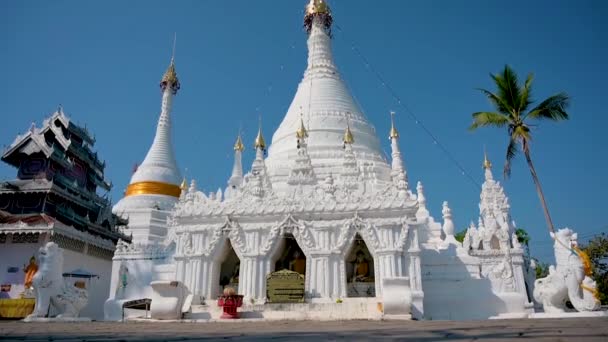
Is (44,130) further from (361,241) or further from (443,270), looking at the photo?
(443,270)

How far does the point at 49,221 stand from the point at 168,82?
867 inches

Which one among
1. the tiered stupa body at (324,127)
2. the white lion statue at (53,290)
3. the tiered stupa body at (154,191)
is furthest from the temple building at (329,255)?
the tiered stupa body at (154,191)

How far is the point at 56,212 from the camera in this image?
28188 millimetres

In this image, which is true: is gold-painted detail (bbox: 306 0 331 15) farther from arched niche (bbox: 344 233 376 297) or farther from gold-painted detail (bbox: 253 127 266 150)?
arched niche (bbox: 344 233 376 297)

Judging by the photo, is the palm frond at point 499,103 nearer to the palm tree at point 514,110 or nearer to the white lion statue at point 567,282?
the palm tree at point 514,110

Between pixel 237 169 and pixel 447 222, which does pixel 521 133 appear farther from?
pixel 237 169

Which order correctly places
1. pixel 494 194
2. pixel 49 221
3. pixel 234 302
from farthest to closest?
pixel 494 194 → pixel 49 221 → pixel 234 302

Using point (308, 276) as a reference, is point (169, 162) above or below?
above

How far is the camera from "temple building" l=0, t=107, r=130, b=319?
25953 millimetres

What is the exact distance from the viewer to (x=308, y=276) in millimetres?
18016

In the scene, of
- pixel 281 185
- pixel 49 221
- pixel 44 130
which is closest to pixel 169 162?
pixel 44 130

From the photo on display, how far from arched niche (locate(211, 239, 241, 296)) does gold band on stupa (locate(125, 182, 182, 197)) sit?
16178 mm

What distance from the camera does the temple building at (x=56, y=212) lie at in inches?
1022

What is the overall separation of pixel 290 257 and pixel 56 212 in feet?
56.0
